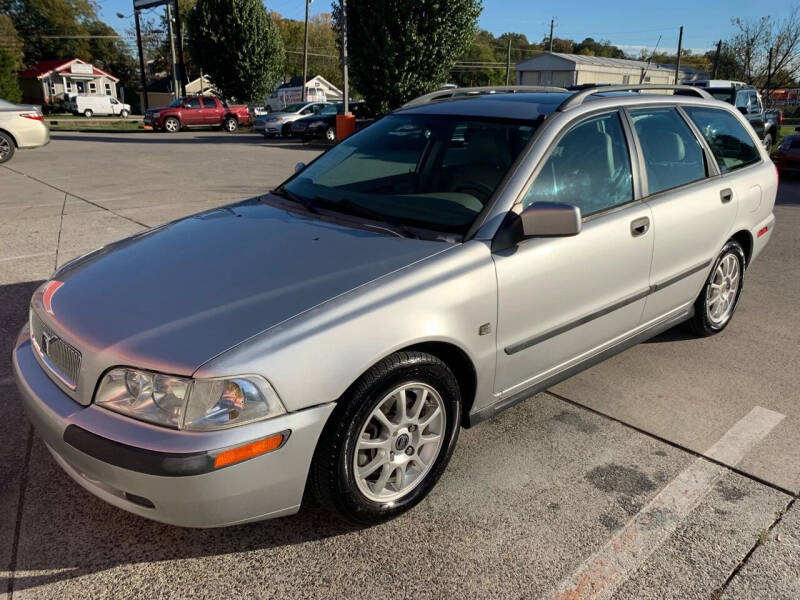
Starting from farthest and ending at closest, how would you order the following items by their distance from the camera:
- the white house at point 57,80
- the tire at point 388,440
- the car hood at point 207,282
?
the white house at point 57,80, the tire at point 388,440, the car hood at point 207,282

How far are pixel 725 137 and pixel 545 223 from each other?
247cm

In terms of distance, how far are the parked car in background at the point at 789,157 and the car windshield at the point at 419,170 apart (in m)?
12.8

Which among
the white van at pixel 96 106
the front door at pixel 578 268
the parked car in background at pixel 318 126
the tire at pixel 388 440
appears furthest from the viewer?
the white van at pixel 96 106

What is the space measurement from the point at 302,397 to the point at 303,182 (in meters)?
1.88

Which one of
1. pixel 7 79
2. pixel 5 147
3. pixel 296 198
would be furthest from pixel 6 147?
pixel 7 79

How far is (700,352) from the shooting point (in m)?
4.39

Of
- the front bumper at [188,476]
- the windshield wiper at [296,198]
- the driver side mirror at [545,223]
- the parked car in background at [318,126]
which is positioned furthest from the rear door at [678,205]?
the parked car in background at [318,126]

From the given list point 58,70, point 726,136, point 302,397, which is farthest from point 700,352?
point 58,70

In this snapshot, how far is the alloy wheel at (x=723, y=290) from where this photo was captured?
4.38 m

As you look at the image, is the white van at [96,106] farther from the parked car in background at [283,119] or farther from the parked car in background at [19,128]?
the parked car in background at [19,128]

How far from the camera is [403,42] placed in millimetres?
20953

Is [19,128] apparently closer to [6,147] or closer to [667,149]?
[6,147]

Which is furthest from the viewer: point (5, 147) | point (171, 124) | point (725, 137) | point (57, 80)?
point (57, 80)

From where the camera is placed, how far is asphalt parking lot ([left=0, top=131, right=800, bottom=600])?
2.32 metres
